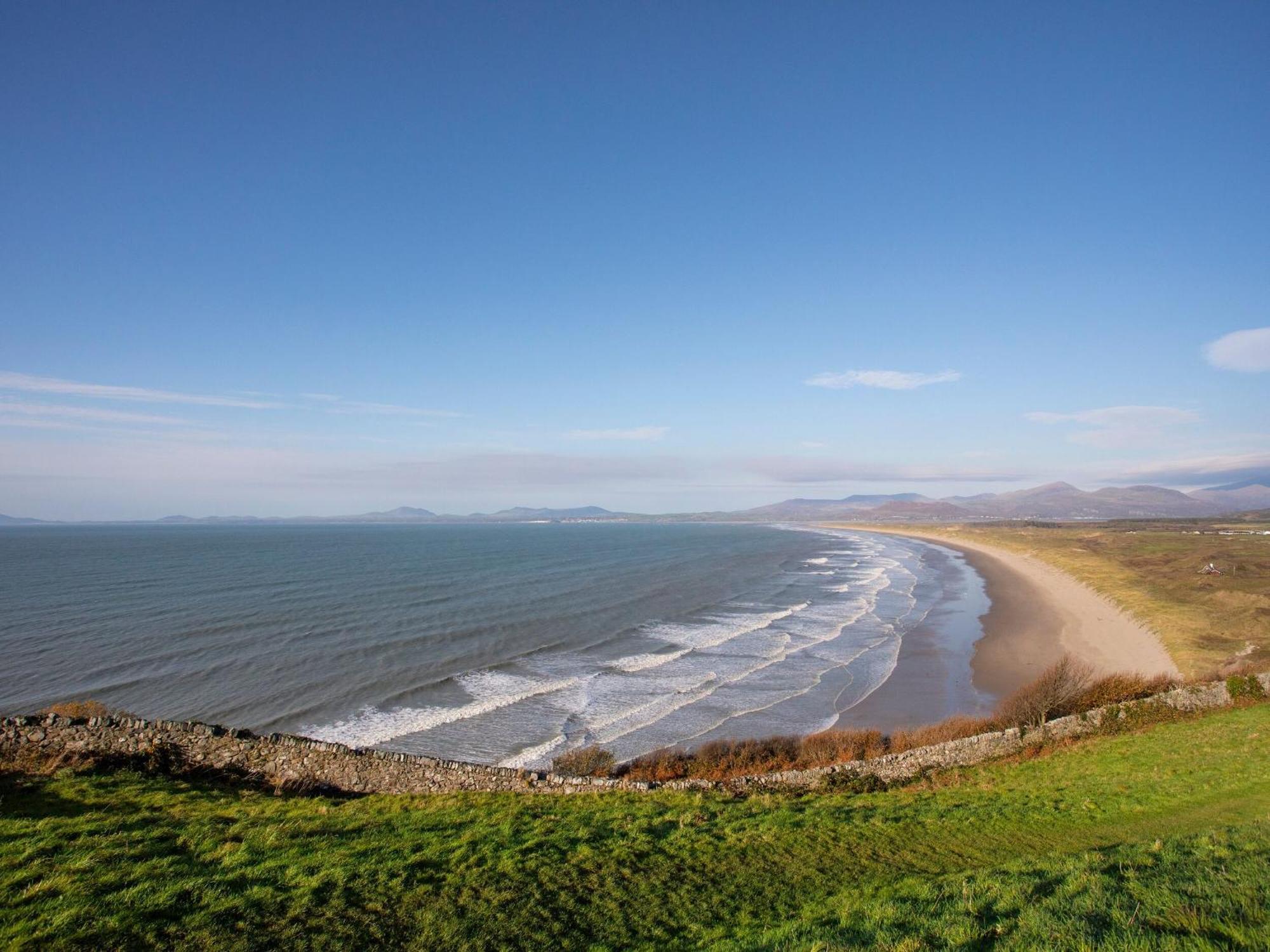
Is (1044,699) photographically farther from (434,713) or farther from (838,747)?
(434,713)

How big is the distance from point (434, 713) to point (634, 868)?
1907cm

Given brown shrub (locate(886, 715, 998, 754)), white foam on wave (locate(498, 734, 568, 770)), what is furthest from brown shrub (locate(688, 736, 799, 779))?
white foam on wave (locate(498, 734, 568, 770))

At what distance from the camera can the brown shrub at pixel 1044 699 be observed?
72.3 ft

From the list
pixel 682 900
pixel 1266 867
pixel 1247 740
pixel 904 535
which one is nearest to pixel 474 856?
pixel 682 900

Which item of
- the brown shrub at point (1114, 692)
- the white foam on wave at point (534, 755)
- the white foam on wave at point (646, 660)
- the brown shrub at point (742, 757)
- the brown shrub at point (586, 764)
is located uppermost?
the brown shrub at point (1114, 692)

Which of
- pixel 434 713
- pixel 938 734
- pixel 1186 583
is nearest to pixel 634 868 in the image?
pixel 938 734

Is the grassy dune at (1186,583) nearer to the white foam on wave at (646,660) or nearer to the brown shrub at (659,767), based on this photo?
the white foam on wave at (646,660)

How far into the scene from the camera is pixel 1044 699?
2242cm

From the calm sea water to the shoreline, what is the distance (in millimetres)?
3119

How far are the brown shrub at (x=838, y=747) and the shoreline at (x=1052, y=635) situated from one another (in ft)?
45.2

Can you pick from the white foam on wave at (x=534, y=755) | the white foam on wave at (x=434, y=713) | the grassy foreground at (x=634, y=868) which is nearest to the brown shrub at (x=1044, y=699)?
the grassy foreground at (x=634, y=868)

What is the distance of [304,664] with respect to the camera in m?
33.8

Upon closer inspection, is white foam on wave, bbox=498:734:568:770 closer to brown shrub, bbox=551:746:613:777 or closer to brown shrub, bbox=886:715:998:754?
brown shrub, bbox=551:746:613:777

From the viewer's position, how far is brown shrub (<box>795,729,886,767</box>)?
20188 millimetres
